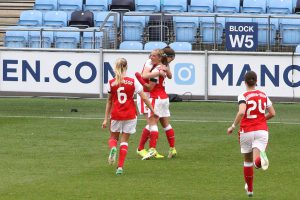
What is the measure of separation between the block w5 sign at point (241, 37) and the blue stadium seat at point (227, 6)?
4.48 m

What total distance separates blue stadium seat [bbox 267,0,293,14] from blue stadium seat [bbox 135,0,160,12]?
12.2 ft

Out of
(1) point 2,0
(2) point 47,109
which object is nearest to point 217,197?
(2) point 47,109

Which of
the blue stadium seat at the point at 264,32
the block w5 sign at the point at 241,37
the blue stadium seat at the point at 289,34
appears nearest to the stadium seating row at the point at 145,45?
the block w5 sign at the point at 241,37

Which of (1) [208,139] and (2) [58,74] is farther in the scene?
(2) [58,74]

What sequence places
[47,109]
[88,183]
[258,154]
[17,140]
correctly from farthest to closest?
[47,109] → [17,140] → [88,183] → [258,154]

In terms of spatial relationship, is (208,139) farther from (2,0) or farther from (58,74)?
(2,0)

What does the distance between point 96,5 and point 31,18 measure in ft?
7.88

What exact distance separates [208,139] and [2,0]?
1720 centimetres

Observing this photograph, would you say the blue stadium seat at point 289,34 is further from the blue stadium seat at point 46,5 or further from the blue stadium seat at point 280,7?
the blue stadium seat at point 46,5

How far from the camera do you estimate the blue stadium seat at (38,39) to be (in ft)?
102

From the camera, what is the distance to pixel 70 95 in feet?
97.1

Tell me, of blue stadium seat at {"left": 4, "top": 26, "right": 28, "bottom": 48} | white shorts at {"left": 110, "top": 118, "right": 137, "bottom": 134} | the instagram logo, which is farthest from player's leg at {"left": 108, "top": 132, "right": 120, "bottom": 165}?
blue stadium seat at {"left": 4, "top": 26, "right": 28, "bottom": 48}

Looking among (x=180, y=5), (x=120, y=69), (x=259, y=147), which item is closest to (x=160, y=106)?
(x=120, y=69)

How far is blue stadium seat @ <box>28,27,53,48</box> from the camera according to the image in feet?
102
